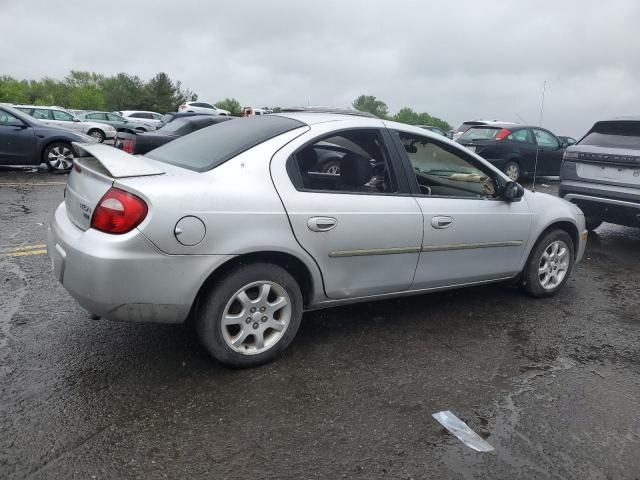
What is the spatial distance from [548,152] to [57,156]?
39.9 feet

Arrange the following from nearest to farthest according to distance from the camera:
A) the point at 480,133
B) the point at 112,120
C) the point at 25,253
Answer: the point at 25,253, the point at 480,133, the point at 112,120

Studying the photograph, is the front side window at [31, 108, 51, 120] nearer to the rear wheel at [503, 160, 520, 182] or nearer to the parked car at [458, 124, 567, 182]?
the parked car at [458, 124, 567, 182]

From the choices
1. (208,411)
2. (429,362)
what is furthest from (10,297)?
(429,362)

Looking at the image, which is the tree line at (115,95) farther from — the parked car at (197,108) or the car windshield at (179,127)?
the car windshield at (179,127)

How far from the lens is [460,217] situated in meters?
3.86

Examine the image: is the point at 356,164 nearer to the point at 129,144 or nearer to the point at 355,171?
the point at 355,171

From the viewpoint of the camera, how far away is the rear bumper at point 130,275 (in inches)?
106

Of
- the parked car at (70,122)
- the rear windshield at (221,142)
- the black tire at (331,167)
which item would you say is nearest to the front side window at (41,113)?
the parked car at (70,122)

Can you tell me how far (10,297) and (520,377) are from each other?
12.2ft

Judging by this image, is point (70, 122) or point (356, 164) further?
point (70, 122)

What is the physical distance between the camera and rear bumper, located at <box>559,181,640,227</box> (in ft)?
20.6

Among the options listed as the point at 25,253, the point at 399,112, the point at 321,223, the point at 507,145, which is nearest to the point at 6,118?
the point at 25,253

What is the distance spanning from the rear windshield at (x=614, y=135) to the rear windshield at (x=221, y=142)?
16.0ft

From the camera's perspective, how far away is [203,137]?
3768 millimetres
